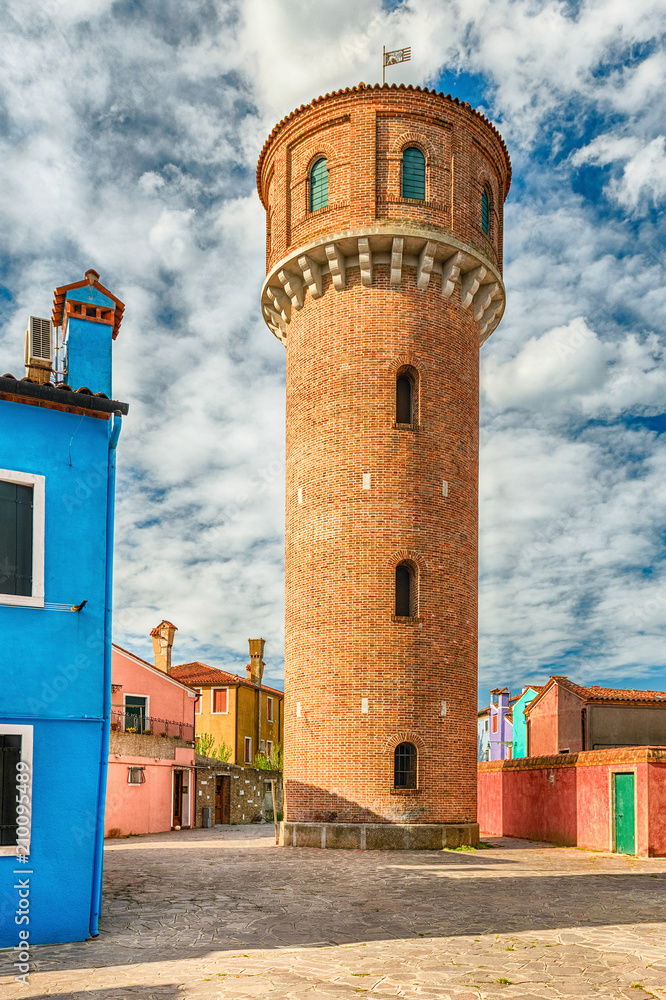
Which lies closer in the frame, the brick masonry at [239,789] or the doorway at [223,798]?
the brick masonry at [239,789]

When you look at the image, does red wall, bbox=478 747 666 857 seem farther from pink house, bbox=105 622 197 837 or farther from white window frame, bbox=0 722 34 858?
white window frame, bbox=0 722 34 858

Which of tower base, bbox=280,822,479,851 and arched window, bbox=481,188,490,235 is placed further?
arched window, bbox=481,188,490,235

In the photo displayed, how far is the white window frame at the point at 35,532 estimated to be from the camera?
10539 mm

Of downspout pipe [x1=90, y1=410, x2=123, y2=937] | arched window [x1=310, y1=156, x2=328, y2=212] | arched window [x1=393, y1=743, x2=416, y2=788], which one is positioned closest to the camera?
downspout pipe [x1=90, y1=410, x2=123, y2=937]

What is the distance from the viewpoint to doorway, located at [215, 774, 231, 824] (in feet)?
134

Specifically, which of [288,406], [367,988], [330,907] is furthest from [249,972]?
[288,406]

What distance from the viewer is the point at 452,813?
22844mm

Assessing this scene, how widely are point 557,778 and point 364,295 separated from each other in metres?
14.9

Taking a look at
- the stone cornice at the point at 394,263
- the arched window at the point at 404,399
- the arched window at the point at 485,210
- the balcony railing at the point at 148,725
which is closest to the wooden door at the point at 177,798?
the balcony railing at the point at 148,725

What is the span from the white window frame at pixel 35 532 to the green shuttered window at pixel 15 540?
0.06 m

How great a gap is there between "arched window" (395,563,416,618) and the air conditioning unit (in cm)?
1313

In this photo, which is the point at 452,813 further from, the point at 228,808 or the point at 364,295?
the point at 228,808

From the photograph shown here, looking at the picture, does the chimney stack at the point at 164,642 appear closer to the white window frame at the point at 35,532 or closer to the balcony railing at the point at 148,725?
the balcony railing at the point at 148,725

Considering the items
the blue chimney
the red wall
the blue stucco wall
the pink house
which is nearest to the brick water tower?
the red wall
